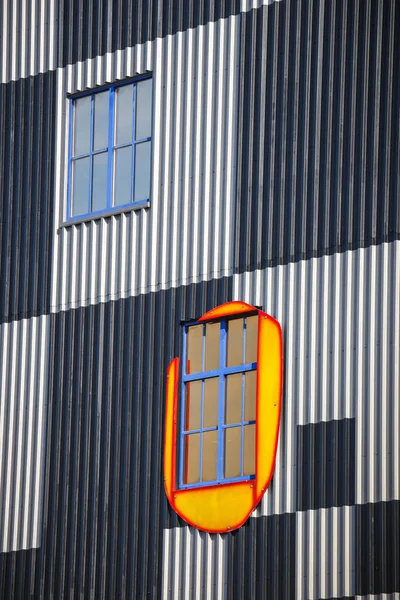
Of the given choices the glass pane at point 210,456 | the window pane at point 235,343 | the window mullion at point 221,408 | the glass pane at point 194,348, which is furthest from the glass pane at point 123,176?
the glass pane at point 210,456

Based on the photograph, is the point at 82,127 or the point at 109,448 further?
the point at 82,127

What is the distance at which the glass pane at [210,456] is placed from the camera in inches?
781

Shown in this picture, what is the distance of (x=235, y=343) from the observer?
65.7 feet

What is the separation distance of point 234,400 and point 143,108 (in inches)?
190

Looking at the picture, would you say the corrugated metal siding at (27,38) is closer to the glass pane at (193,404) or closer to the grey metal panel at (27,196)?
the grey metal panel at (27,196)

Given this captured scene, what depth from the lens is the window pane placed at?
19938mm

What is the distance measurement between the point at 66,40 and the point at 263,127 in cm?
436

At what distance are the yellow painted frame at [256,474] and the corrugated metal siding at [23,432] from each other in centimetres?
251

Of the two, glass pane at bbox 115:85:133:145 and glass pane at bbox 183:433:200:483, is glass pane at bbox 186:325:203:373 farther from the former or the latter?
glass pane at bbox 115:85:133:145

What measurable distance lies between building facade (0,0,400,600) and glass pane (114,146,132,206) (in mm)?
383

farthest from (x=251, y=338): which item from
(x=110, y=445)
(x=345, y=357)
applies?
(x=110, y=445)

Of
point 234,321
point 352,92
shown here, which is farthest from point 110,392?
point 352,92

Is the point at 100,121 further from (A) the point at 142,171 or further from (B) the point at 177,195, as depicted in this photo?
(B) the point at 177,195

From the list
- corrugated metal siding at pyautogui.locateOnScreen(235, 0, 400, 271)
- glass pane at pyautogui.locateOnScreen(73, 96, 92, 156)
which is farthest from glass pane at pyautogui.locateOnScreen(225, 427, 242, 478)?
glass pane at pyautogui.locateOnScreen(73, 96, 92, 156)
